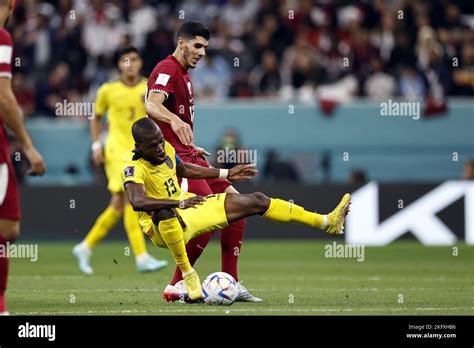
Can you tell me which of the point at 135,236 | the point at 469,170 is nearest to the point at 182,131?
the point at 135,236

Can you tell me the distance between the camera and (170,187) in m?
11.1

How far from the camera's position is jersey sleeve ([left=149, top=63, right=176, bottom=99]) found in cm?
1145

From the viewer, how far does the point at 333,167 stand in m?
22.2

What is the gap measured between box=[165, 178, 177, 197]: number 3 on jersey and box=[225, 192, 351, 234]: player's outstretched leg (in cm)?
50

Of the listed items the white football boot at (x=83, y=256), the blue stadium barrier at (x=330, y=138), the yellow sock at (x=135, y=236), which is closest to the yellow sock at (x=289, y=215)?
the yellow sock at (x=135, y=236)

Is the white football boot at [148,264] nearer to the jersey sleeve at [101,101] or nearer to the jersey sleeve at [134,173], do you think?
the jersey sleeve at [101,101]

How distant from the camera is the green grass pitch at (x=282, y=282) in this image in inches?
434

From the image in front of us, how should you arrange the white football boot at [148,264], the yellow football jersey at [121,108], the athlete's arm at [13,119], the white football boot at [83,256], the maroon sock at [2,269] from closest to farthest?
the athlete's arm at [13,119]
the maroon sock at [2,269]
the white football boot at [148,264]
the white football boot at [83,256]
the yellow football jersey at [121,108]

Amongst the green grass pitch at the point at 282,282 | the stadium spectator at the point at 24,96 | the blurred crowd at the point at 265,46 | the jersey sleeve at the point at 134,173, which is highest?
the blurred crowd at the point at 265,46

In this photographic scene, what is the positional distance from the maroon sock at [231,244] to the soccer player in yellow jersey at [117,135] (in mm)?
3931

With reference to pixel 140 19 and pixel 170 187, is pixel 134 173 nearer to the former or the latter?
pixel 170 187

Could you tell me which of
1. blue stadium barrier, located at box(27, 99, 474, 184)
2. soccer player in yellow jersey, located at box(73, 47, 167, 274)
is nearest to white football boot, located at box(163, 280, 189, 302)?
soccer player in yellow jersey, located at box(73, 47, 167, 274)

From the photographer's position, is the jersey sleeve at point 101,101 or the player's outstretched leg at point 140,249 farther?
the jersey sleeve at point 101,101

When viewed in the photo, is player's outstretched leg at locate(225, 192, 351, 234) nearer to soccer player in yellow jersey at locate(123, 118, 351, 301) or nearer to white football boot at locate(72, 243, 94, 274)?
soccer player in yellow jersey at locate(123, 118, 351, 301)
